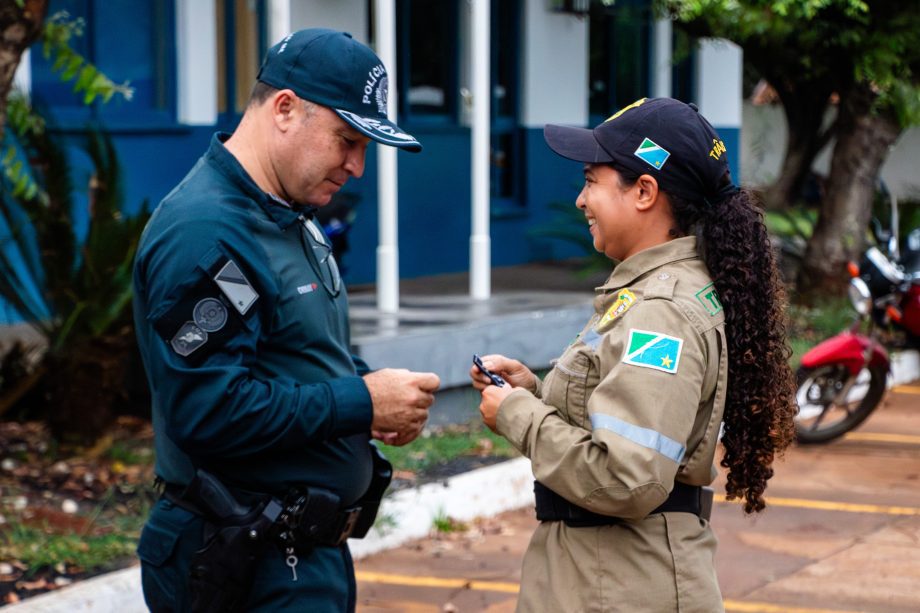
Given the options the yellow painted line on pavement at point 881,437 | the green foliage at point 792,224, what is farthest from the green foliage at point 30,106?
the green foliage at point 792,224

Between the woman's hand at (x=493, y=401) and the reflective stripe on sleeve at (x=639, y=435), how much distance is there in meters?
0.28

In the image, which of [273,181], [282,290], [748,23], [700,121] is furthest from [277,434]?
[748,23]

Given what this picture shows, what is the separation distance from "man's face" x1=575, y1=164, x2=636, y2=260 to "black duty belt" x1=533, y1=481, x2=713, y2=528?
544mm

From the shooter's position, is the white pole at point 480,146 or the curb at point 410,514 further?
the white pole at point 480,146

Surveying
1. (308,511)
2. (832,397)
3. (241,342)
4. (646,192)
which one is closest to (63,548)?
(308,511)

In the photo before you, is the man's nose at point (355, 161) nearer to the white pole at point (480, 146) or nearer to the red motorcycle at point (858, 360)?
the red motorcycle at point (858, 360)

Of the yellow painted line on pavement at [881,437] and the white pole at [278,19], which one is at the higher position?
the white pole at [278,19]

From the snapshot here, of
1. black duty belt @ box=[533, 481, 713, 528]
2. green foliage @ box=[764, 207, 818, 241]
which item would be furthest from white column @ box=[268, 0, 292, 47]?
black duty belt @ box=[533, 481, 713, 528]

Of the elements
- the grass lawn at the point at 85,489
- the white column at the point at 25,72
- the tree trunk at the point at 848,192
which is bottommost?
the grass lawn at the point at 85,489

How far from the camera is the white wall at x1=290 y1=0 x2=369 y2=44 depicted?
38.9 ft

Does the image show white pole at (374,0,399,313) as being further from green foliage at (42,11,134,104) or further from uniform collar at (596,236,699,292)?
uniform collar at (596,236,699,292)

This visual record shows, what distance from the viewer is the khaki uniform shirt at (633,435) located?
9.17 ft

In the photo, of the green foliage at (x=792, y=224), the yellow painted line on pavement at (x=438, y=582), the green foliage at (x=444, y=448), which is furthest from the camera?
the green foliage at (x=792, y=224)

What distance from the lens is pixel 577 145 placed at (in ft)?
Result: 10.1
